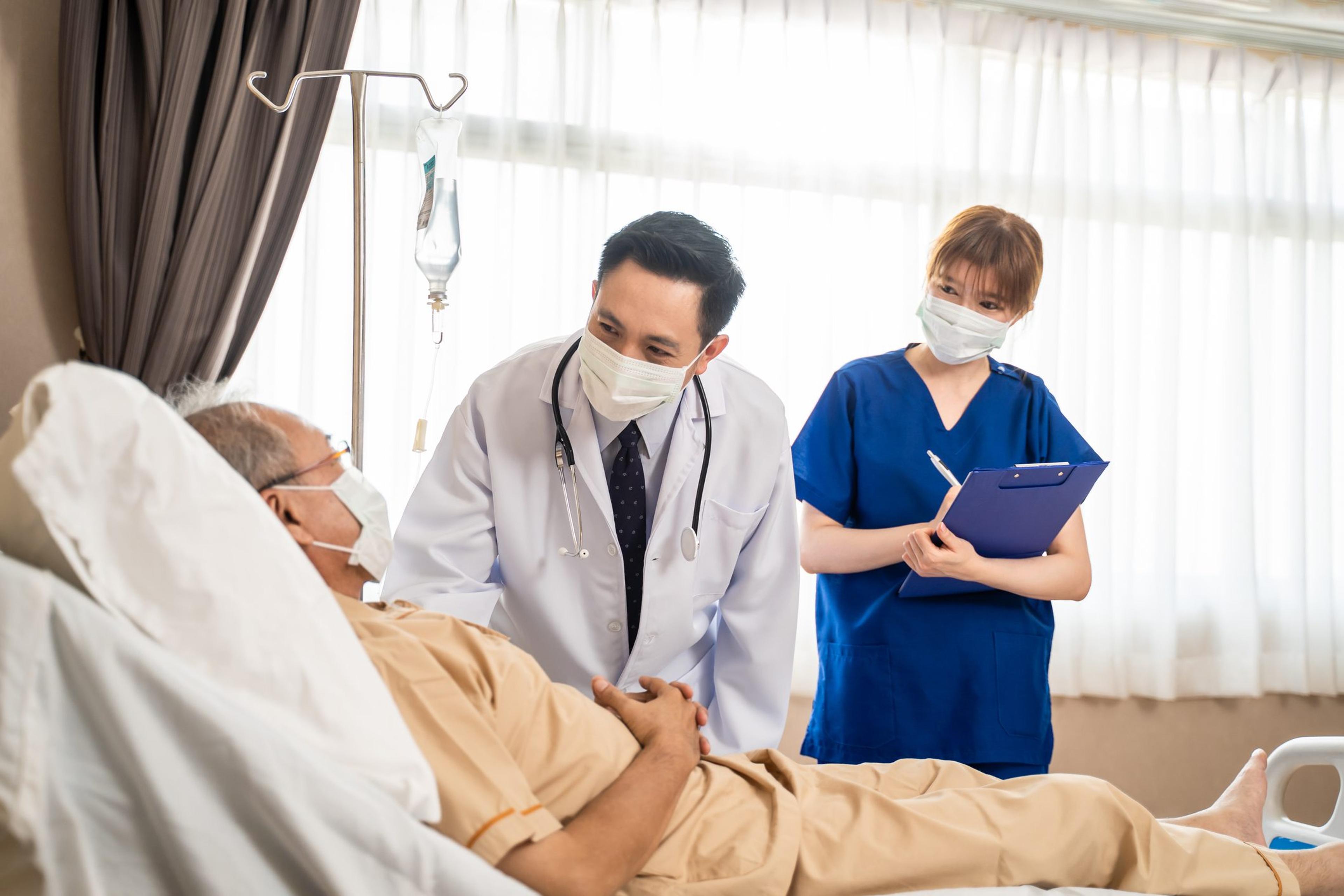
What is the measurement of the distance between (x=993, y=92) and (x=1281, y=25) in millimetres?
1029

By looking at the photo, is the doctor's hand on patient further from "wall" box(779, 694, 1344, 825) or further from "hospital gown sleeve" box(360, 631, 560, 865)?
"wall" box(779, 694, 1344, 825)

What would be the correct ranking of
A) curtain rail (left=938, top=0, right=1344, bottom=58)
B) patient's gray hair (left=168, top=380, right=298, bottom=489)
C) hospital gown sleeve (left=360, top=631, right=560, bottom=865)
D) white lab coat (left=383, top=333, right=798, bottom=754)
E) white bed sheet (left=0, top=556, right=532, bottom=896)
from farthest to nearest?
curtain rail (left=938, top=0, right=1344, bottom=58) → white lab coat (left=383, top=333, right=798, bottom=754) → patient's gray hair (left=168, top=380, right=298, bottom=489) → hospital gown sleeve (left=360, top=631, right=560, bottom=865) → white bed sheet (left=0, top=556, right=532, bottom=896)

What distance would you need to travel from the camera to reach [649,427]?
1720mm

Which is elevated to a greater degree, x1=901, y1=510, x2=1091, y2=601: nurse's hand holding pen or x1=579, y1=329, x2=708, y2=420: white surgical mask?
x1=579, y1=329, x2=708, y2=420: white surgical mask

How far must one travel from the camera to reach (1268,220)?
10.9 feet

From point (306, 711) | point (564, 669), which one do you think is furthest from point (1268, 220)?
point (306, 711)

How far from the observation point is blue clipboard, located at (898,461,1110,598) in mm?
→ 1594

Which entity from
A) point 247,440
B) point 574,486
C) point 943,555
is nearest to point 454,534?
point 574,486

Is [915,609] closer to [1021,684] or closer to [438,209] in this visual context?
[1021,684]

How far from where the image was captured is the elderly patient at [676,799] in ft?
3.45

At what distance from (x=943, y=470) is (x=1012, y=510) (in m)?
0.18

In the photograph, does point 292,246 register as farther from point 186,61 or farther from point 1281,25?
point 1281,25

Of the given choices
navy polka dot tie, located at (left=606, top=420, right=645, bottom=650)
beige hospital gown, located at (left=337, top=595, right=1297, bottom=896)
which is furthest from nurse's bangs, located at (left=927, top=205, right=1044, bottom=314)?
beige hospital gown, located at (left=337, top=595, right=1297, bottom=896)

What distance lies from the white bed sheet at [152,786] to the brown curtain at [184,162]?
185 cm
